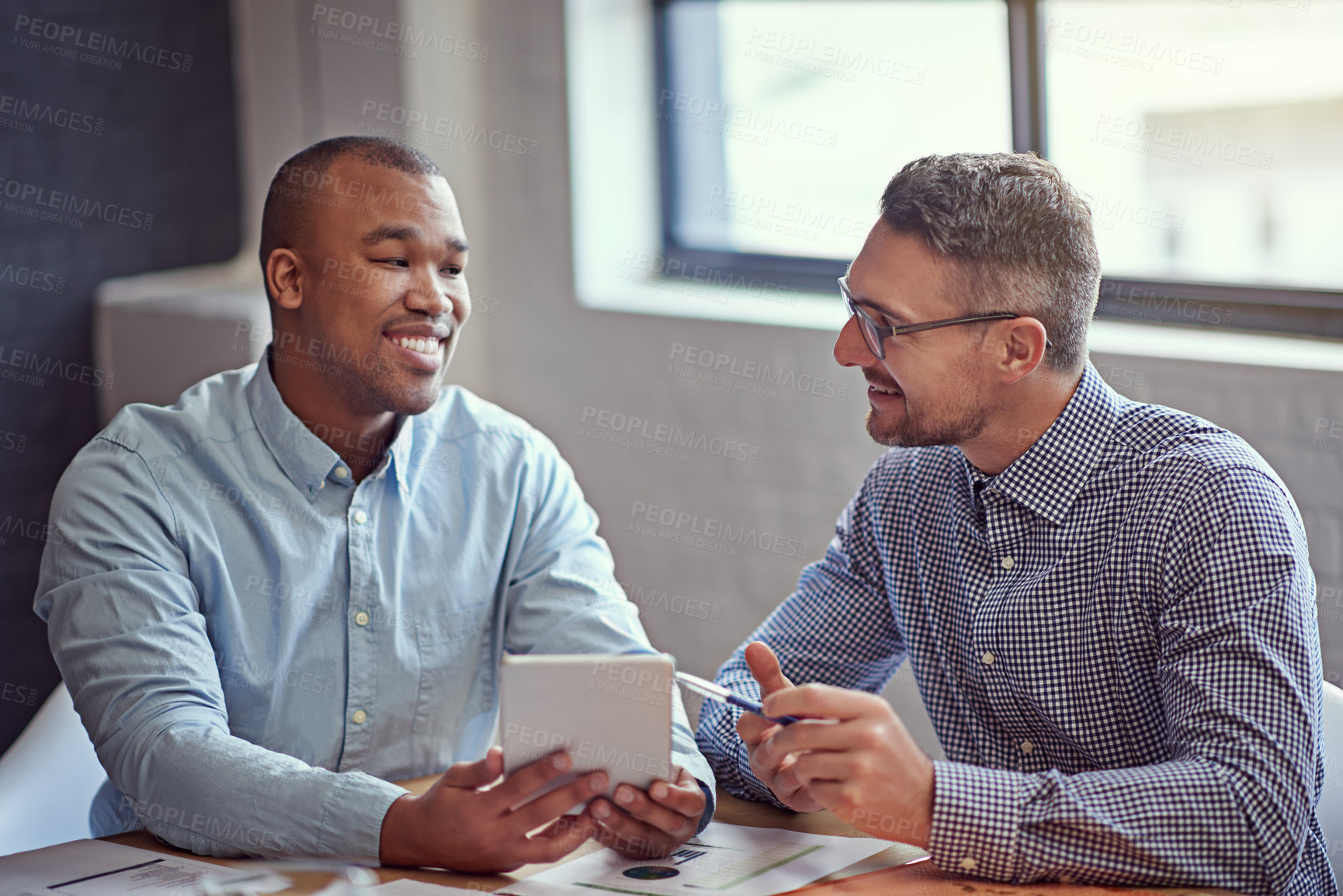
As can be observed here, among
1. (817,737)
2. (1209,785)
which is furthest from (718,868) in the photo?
(1209,785)

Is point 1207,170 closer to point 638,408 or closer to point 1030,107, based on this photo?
point 1030,107

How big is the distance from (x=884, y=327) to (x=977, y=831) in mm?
648

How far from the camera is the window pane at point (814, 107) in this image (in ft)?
9.71

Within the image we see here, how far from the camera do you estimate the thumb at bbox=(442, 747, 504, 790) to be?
1.43 meters

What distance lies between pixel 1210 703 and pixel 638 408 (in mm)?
2239

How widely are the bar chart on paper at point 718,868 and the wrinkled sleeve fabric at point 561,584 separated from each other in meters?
0.23

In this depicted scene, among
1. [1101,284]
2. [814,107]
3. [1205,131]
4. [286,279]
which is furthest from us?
[814,107]

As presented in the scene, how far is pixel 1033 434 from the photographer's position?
64.9 inches

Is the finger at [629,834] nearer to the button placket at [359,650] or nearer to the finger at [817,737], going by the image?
the finger at [817,737]

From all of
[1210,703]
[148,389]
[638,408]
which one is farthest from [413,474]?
[148,389]

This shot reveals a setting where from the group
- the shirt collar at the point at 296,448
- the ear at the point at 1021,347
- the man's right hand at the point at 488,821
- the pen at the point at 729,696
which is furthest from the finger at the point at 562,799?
the ear at the point at 1021,347

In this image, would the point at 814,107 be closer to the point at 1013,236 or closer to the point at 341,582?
the point at 1013,236

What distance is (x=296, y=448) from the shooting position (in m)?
1.83

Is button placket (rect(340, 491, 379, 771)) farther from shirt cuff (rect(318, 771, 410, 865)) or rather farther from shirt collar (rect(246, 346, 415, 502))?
shirt cuff (rect(318, 771, 410, 865))
